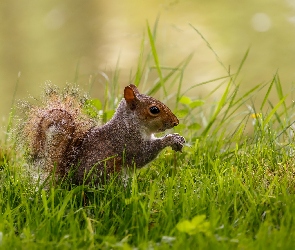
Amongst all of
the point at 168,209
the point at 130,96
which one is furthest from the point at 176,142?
the point at 168,209

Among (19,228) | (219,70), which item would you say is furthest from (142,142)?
(219,70)

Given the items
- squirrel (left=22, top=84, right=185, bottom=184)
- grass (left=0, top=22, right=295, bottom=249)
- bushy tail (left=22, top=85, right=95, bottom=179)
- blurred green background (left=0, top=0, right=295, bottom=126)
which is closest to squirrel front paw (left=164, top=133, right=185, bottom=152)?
squirrel (left=22, top=84, right=185, bottom=184)

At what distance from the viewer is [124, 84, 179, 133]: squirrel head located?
3.45m

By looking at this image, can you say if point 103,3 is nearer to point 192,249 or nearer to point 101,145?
point 101,145

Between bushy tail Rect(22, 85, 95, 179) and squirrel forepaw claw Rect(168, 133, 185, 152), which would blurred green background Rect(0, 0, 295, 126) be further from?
squirrel forepaw claw Rect(168, 133, 185, 152)

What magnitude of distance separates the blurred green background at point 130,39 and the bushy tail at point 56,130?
417 cm

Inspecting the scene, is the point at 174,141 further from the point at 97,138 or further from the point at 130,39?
the point at 130,39

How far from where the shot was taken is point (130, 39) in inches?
378

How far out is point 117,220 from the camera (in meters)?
3.17

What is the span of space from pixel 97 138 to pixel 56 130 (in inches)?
8.1

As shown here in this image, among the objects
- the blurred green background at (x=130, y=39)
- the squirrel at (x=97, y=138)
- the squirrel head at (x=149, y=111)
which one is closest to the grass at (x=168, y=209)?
the squirrel at (x=97, y=138)

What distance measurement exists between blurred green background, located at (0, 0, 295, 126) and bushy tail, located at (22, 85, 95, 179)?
417cm

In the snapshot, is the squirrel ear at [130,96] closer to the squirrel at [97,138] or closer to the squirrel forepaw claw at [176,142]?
the squirrel at [97,138]

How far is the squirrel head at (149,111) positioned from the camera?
11.3 ft
